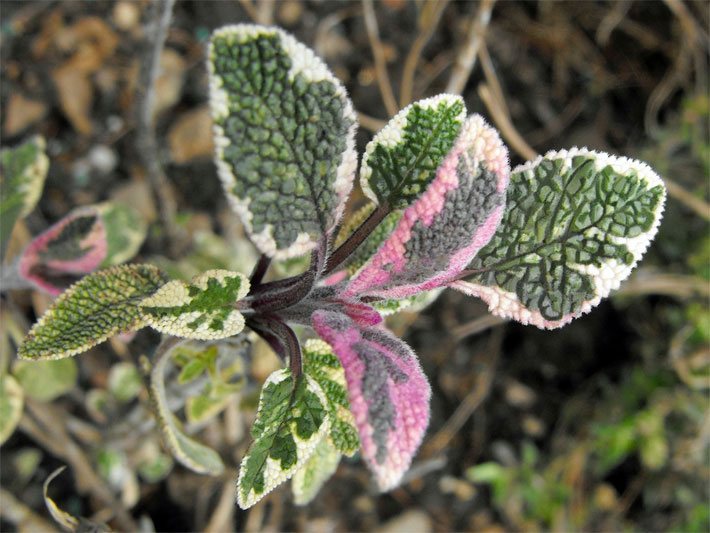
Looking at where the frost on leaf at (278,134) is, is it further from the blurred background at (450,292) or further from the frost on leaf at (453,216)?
the blurred background at (450,292)

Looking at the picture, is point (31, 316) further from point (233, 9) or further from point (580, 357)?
point (580, 357)

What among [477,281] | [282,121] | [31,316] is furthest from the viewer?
[31,316]

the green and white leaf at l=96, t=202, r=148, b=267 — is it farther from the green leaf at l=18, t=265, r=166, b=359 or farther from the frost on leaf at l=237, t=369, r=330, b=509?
the frost on leaf at l=237, t=369, r=330, b=509

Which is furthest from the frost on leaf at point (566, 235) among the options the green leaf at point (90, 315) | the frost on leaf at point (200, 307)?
the green leaf at point (90, 315)

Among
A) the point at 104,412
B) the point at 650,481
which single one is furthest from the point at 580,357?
the point at 104,412

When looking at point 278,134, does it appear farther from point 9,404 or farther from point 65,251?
point 9,404

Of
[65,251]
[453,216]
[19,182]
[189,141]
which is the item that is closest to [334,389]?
[453,216]
